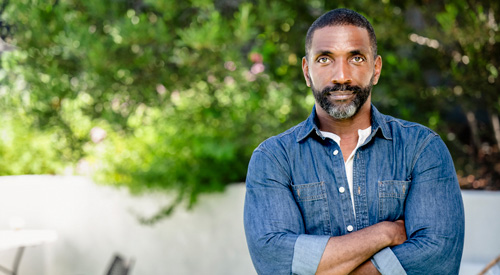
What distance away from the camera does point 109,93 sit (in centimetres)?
447

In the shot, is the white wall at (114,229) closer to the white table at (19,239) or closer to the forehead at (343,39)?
the white table at (19,239)

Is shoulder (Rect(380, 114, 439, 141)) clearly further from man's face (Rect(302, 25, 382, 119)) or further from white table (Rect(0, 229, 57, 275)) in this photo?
white table (Rect(0, 229, 57, 275))

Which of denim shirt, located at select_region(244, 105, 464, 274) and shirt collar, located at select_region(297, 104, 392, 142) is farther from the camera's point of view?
shirt collar, located at select_region(297, 104, 392, 142)

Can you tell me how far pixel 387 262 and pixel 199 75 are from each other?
9.42ft

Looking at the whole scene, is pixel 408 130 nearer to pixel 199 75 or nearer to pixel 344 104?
pixel 344 104

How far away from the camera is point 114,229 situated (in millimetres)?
5449

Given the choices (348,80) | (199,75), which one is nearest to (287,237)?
(348,80)

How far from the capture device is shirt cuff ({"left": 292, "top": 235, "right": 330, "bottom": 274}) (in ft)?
5.79

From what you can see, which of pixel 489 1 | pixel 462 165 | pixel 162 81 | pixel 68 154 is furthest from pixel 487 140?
pixel 68 154

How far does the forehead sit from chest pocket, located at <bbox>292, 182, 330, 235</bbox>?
0.42 metres

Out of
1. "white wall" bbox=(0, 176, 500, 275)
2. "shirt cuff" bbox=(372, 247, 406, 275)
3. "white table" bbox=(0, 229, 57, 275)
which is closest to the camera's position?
"shirt cuff" bbox=(372, 247, 406, 275)

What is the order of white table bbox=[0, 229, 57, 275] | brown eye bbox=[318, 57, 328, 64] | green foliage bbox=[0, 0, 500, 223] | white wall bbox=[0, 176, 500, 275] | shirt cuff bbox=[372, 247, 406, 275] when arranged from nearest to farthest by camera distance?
shirt cuff bbox=[372, 247, 406, 275] < brown eye bbox=[318, 57, 328, 64] < green foliage bbox=[0, 0, 500, 223] < white table bbox=[0, 229, 57, 275] < white wall bbox=[0, 176, 500, 275]

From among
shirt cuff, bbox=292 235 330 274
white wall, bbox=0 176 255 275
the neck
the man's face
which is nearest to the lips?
the man's face

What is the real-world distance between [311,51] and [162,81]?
2658 millimetres
